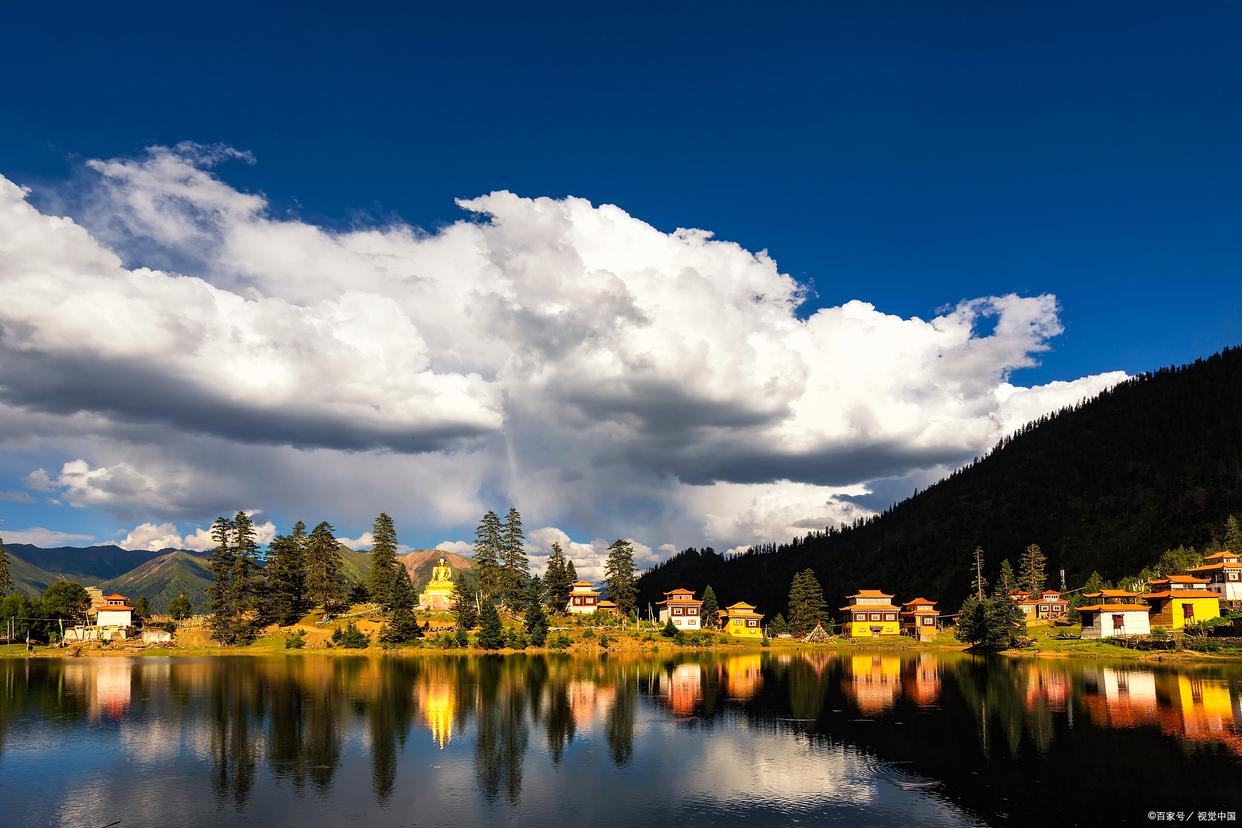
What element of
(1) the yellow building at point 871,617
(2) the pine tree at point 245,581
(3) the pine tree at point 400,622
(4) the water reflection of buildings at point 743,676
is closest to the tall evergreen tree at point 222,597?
(2) the pine tree at point 245,581

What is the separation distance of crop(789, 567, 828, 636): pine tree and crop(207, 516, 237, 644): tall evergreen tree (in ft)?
384

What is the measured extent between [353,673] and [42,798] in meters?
62.2

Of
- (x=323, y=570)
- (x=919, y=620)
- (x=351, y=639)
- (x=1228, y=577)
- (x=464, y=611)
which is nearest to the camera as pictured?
(x=351, y=639)

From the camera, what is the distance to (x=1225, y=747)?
5088 cm

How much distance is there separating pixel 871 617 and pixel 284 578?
427 feet

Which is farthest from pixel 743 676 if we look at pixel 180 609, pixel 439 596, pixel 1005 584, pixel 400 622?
pixel 180 609

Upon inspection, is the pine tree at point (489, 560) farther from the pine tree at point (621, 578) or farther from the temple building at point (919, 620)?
the temple building at point (919, 620)

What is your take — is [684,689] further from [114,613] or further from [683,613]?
[114,613]

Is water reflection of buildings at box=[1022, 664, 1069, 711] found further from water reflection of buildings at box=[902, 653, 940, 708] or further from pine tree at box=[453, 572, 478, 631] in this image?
pine tree at box=[453, 572, 478, 631]

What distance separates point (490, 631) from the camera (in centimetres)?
13338

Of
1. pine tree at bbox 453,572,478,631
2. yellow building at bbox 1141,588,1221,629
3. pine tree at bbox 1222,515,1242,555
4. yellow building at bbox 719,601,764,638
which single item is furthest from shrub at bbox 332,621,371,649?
pine tree at bbox 1222,515,1242,555

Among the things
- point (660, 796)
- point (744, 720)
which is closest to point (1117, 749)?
point (744, 720)

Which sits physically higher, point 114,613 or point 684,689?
point 114,613

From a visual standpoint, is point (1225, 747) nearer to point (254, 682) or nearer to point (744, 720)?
point (744, 720)
